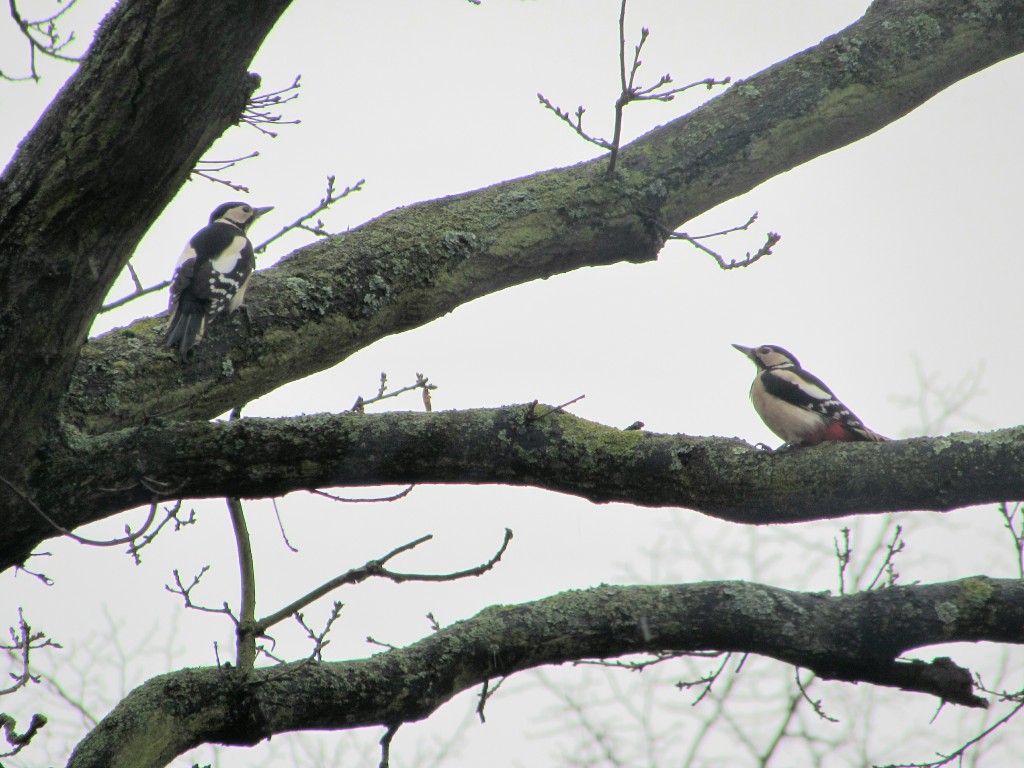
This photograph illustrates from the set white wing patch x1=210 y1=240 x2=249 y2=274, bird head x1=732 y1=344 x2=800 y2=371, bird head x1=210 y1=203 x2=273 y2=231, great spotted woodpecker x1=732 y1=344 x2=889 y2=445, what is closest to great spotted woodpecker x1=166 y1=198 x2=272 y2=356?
white wing patch x1=210 y1=240 x2=249 y2=274

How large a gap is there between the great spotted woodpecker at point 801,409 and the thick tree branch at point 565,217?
111cm

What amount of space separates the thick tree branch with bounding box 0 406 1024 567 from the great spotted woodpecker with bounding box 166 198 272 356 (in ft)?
2.94

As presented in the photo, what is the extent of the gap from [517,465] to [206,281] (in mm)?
1824

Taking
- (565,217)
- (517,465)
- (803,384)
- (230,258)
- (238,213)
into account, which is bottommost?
(517,465)

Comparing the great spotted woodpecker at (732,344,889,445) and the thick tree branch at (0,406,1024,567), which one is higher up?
the great spotted woodpecker at (732,344,889,445)

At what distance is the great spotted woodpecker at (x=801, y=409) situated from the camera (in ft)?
15.0

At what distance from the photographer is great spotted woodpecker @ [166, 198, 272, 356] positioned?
12.1 feet

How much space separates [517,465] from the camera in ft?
9.86

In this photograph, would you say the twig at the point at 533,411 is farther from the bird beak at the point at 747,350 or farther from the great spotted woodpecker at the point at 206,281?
the bird beak at the point at 747,350

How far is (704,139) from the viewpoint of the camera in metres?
4.20

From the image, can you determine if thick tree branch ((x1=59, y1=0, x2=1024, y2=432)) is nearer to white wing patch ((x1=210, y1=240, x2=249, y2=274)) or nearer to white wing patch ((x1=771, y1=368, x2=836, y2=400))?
white wing patch ((x1=210, y1=240, x2=249, y2=274))

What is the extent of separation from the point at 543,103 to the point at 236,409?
1864 millimetres

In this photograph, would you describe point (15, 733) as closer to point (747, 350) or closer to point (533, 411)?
point (533, 411)

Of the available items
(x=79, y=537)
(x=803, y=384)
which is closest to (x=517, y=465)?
(x=79, y=537)
